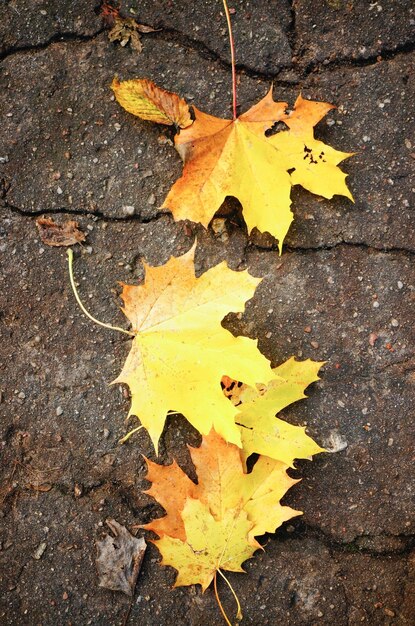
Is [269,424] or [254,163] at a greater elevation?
[254,163]

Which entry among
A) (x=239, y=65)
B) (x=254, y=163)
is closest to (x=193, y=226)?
(x=254, y=163)

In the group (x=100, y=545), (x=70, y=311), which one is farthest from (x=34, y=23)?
(x=100, y=545)

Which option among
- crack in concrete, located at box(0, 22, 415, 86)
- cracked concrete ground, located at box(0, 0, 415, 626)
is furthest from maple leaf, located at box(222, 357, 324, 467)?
crack in concrete, located at box(0, 22, 415, 86)

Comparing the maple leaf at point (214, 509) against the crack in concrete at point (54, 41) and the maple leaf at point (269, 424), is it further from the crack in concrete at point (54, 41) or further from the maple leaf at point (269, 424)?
the crack in concrete at point (54, 41)

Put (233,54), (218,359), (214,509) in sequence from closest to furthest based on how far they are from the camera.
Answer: (218,359), (214,509), (233,54)

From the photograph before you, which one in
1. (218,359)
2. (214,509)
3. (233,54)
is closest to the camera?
(218,359)

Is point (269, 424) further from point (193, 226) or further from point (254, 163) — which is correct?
point (254, 163)

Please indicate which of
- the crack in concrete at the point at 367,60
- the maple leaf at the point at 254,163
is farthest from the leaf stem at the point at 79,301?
the crack in concrete at the point at 367,60
